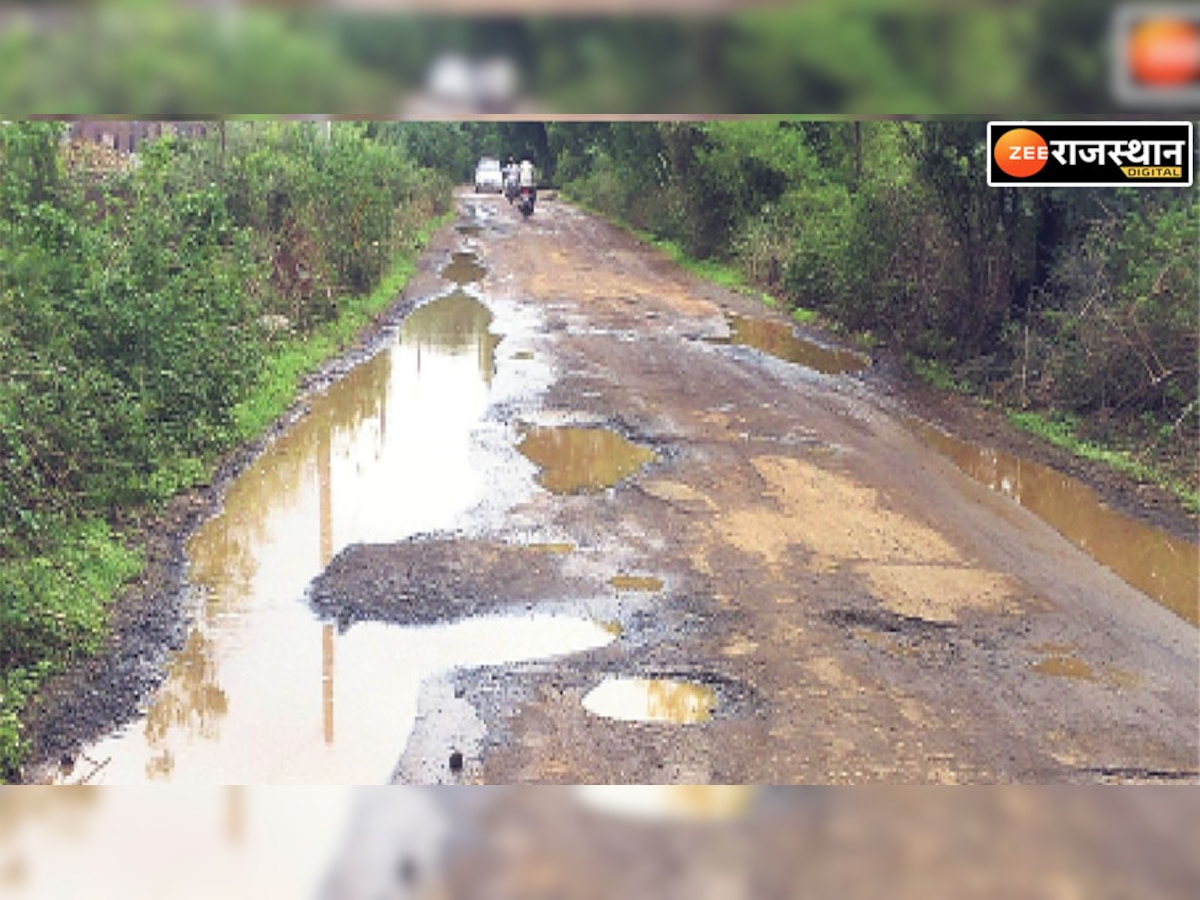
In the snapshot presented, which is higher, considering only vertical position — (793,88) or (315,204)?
(315,204)

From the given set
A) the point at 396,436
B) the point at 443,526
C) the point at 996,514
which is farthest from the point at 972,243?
the point at 443,526

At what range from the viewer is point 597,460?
370 inches

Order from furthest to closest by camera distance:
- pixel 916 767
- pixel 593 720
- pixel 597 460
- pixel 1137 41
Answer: pixel 597 460 < pixel 593 720 < pixel 916 767 < pixel 1137 41

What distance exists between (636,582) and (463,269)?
14271 mm

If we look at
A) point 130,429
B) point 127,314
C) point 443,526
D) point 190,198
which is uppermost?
point 190,198

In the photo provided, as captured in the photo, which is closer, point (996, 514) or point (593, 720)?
point (593, 720)

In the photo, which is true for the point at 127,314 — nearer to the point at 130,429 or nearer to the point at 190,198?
the point at 130,429

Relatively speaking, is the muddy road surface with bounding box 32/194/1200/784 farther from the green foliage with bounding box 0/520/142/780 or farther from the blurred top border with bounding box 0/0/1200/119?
the blurred top border with bounding box 0/0/1200/119

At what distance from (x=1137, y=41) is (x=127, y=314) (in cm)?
717

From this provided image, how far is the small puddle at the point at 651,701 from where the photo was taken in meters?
5.56

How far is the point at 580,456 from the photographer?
9508mm

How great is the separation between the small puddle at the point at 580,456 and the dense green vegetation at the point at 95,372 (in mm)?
2159

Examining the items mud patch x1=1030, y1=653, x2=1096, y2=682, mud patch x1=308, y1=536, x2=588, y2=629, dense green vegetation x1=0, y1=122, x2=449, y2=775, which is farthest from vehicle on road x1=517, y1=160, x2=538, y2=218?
mud patch x1=1030, y1=653, x2=1096, y2=682

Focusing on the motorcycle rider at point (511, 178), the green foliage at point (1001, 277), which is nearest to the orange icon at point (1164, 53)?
the green foliage at point (1001, 277)
